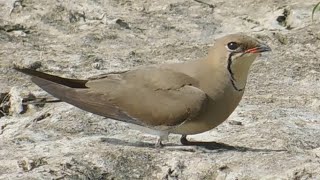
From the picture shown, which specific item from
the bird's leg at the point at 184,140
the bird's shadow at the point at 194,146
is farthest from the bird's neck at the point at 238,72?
the bird's leg at the point at 184,140

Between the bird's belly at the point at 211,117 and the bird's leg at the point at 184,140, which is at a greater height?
the bird's belly at the point at 211,117

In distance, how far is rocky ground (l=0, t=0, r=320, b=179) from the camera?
538cm

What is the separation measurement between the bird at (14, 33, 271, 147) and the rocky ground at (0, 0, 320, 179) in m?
0.17

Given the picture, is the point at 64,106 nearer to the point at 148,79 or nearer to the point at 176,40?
the point at 148,79

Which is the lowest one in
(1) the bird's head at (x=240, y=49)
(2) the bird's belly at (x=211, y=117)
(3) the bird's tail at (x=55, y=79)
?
(2) the bird's belly at (x=211, y=117)

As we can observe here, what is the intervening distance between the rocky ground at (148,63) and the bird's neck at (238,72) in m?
0.35

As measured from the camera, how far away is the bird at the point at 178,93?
5.52 m

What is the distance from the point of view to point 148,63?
7035 mm

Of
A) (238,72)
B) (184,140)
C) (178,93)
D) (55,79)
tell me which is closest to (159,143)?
(184,140)

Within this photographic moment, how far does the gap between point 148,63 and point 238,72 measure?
4.95 ft

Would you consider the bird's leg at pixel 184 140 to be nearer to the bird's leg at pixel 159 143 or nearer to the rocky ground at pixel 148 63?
the rocky ground at pixel 148 63

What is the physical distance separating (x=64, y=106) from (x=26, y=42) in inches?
48.5

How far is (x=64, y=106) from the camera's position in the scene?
247 inches

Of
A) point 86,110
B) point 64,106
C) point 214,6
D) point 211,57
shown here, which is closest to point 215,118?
point 211,57
